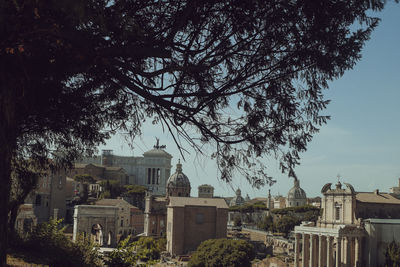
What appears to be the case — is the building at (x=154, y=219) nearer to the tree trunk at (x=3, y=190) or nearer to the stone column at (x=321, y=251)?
the stone column at (x=321, y=251)

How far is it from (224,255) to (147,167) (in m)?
72.8

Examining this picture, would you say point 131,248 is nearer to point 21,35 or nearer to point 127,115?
point 127,115

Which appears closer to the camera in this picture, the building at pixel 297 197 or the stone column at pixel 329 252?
the stone column at pixel 329 252

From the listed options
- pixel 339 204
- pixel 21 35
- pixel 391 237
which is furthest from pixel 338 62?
pixel 339 204

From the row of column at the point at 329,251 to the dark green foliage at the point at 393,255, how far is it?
13.0ft

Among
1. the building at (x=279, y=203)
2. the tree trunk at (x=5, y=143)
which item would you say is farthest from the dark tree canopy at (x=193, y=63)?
the building at (x=279, y=203)

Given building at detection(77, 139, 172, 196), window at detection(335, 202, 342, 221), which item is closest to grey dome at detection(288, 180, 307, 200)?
building at detection(77, 139, 172, 196)

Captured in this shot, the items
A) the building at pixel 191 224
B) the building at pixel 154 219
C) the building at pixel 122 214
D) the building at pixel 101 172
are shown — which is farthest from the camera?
the building at pixel 101 172

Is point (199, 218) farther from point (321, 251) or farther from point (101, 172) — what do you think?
point (101, 172)

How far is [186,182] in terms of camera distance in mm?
63719

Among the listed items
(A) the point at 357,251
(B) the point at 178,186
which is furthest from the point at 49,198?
(A) the point at 357,251

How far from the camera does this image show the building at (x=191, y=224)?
45719 millimetres

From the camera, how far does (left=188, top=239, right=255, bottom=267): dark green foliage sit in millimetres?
31891

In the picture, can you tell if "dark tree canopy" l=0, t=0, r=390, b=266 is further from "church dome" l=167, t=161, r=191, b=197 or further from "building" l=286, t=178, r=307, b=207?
"building" l=286, t=178, r=307, b=207
